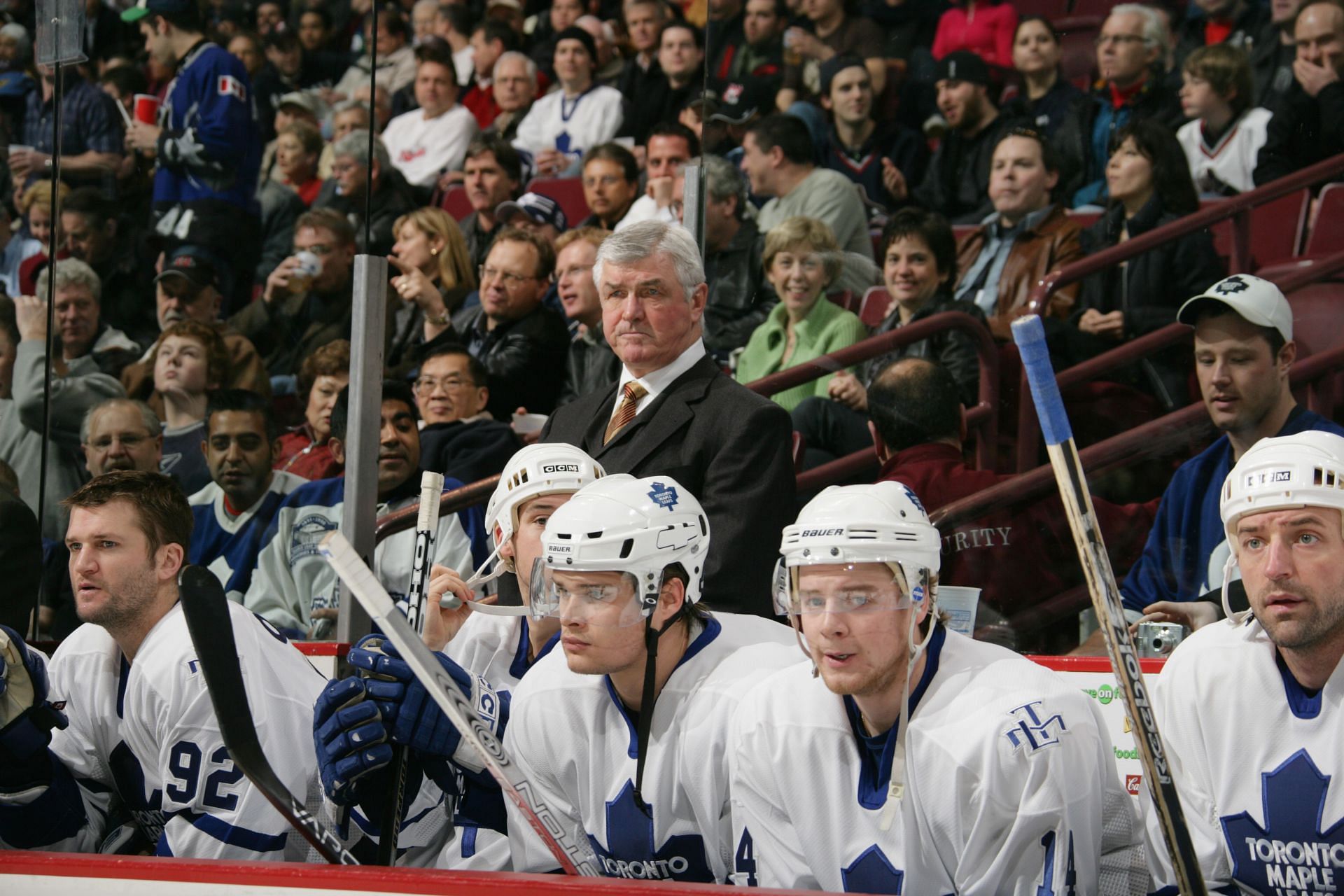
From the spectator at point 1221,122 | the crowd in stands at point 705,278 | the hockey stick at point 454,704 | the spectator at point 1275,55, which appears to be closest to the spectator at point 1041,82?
the crowd in stands at point 705,278

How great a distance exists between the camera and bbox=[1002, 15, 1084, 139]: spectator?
347 cm

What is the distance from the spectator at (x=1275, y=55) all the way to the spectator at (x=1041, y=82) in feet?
1.21

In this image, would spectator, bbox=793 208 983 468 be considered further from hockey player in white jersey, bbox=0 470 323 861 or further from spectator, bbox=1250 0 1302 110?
hockey player in white jersey, bbox=0 470 323 861

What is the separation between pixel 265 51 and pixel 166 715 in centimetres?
266

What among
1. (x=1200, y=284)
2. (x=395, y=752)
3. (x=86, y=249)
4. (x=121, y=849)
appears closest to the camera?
(x=395, y=752)

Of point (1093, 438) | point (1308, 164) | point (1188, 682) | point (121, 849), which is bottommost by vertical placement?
point (121, 849)

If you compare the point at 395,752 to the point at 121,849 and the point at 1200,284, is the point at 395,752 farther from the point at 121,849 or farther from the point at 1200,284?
the point at 1200,284

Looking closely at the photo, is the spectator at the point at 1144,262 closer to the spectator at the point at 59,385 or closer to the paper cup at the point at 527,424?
the paper cup at the point at 527,424

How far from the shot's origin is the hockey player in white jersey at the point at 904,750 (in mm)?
1901

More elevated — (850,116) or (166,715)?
(850,116)

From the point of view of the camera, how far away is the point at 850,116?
141 inches

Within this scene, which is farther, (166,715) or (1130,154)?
(1130,154)

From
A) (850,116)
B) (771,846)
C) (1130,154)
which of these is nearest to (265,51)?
(850,116)

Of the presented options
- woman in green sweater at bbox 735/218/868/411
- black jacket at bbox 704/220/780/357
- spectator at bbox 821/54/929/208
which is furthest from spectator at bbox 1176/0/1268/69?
black jacket at bbox 704/220/780/357
